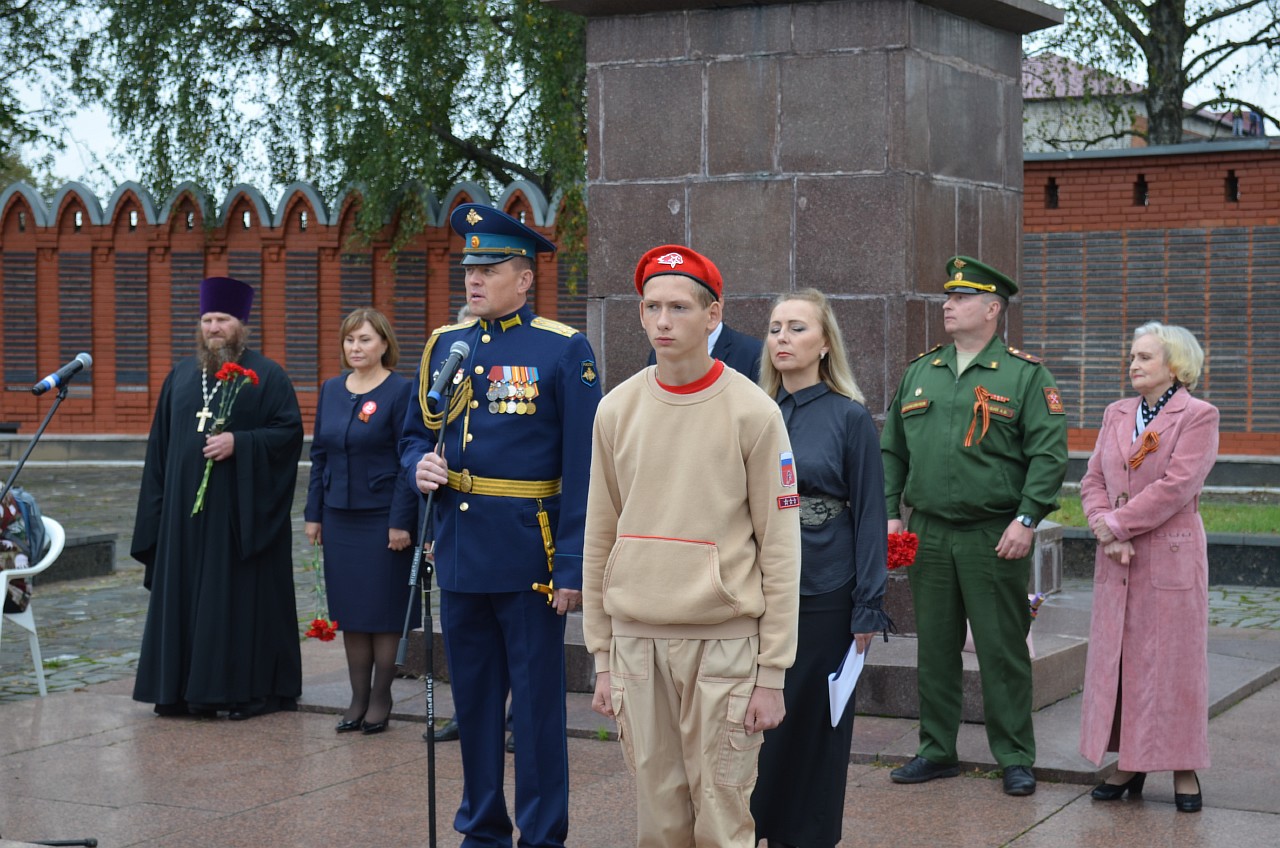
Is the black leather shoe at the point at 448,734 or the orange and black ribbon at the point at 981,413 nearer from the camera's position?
the orange and black ribbon at the point at 981,413

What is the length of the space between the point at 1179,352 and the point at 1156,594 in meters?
0.88

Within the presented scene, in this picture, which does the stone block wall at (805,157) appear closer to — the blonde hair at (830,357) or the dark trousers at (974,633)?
the dark trousers at (974,633)

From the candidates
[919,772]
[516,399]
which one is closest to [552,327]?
[516,399]

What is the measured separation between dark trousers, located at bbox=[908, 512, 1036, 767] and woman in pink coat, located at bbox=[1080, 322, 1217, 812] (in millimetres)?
255

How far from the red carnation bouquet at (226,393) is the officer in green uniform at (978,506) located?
10.4ft

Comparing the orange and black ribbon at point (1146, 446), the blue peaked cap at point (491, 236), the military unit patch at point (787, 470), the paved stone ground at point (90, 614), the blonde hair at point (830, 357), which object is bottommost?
the paved stone ground at point (90, 614)

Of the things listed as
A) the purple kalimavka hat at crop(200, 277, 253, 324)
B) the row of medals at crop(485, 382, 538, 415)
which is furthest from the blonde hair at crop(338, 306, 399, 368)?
the row of medals at crop(485, 382, 538, 415)

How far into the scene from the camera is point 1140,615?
6035 millimetres

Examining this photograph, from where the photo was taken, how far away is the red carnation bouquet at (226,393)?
25.4 ft

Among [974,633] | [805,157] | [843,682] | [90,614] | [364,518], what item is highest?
[805,157]

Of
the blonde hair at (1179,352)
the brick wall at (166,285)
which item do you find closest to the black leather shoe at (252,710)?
the blonde hair at (1179,352)

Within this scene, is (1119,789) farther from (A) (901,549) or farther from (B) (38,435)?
(B) (38,435)

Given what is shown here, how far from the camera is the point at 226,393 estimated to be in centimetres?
786

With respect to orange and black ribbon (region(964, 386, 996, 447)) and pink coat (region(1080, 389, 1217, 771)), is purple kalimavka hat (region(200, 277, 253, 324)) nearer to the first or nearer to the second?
orange and black ribbon (region(964, 386, 996, 447))
